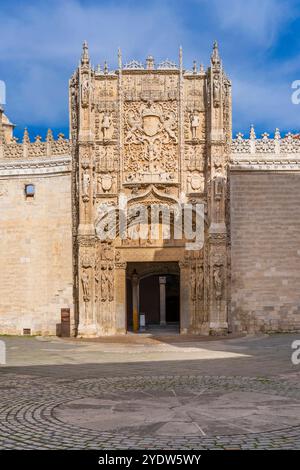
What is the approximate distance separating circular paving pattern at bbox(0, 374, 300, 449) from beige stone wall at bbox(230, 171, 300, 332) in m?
11.5

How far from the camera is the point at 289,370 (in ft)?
43.0

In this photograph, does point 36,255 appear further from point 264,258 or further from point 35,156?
point 264,258

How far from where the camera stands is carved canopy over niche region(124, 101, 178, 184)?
23828 mm

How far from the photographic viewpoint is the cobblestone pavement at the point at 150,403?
7.09 meters

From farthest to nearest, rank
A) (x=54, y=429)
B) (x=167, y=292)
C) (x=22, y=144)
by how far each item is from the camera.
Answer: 1. (x=167, y=292)
2. (x=22, y=144)
3. (x=54, y=429)

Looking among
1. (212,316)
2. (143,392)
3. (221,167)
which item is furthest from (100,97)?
(143,392)

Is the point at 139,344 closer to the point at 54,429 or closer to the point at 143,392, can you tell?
the point at 143,392

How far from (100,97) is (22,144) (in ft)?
12.0

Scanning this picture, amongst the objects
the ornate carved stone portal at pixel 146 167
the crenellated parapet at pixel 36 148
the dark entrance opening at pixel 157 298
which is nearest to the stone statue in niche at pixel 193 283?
the ornate carved stone portal at pixel 146 167

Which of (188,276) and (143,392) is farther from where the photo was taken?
(188,276)

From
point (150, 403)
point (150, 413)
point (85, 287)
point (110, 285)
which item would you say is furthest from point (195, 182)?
point (150, 413)

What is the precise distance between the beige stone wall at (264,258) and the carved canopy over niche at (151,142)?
2636 millimetres

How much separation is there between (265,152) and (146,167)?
456 cm

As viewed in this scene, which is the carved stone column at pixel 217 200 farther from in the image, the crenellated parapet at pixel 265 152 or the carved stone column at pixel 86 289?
the carved stone column at pixel 86 289
